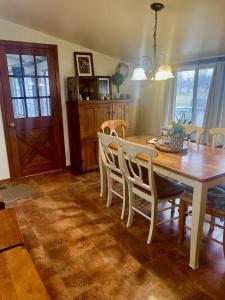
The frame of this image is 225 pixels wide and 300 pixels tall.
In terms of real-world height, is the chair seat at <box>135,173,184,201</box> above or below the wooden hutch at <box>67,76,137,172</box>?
below

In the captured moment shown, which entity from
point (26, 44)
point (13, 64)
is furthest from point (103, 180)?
point (26, 44)

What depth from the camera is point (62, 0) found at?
8.20ft

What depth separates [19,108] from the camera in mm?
3631

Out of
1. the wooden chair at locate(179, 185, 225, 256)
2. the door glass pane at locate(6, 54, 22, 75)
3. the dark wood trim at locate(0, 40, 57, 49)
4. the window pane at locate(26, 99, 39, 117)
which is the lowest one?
the wooden chair at locate(179, 185, 225, 256)

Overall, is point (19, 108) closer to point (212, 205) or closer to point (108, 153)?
point (108, 153)

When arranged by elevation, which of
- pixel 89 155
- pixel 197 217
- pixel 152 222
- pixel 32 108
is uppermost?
pixel 32 108

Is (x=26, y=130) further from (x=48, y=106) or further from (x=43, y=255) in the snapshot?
(x=43, y=255)

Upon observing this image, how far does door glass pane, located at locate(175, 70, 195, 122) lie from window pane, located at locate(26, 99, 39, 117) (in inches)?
98.2

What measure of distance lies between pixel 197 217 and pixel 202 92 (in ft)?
8.61

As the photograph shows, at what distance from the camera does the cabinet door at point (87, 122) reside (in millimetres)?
3732

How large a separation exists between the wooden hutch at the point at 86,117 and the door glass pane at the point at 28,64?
60 cm

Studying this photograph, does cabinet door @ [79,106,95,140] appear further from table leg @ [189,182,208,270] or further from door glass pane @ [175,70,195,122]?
table leg @ [189,182,208,270]

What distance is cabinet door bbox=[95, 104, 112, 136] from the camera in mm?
3884

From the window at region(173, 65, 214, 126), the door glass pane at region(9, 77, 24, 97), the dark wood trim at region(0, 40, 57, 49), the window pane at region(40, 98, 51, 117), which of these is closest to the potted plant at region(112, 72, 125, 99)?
the window at region(173, 65, 214, 126)
